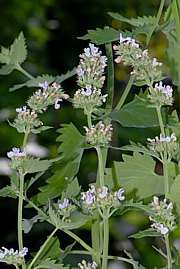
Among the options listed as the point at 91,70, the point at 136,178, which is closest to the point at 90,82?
the point at 91,70

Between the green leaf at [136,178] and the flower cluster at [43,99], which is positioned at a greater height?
the flower cluster at [43,99]

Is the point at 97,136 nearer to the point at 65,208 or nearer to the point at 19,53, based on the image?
the point at 65,208

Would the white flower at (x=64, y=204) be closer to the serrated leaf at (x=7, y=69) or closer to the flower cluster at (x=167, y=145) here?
the flower cluster at (x=167, y=145)

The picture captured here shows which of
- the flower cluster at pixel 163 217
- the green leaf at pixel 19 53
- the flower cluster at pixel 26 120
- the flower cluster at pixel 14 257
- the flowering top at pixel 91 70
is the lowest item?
the flower cluster at pixel 14 257

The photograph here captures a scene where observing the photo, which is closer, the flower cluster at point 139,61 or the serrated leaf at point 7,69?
the flower cluster at point 139,61

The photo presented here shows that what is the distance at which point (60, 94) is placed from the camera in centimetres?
53

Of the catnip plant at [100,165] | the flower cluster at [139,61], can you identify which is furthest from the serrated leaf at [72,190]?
the flower cluster at [139,61]

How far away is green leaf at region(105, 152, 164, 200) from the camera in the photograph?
0.58m

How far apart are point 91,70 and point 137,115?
6 centimetres

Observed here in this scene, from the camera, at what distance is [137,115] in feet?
1.81

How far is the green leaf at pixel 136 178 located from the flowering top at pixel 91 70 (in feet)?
0.31

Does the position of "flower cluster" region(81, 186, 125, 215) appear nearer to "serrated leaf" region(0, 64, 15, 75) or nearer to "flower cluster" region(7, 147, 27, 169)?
"flower cluster" region(7, 147, 27, 169)

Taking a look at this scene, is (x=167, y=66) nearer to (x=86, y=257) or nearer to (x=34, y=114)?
(x=34, y=114)

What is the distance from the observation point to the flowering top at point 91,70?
1.66 feet
